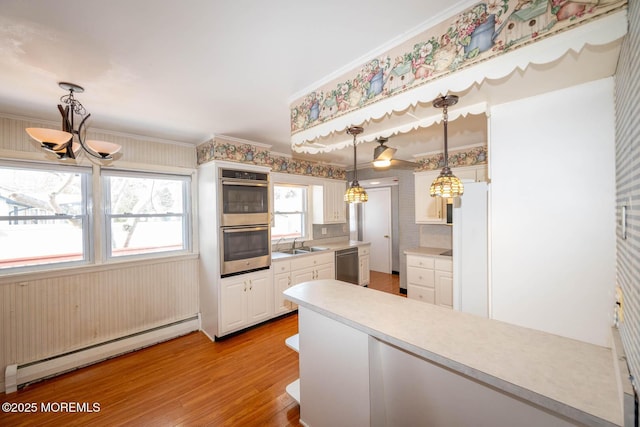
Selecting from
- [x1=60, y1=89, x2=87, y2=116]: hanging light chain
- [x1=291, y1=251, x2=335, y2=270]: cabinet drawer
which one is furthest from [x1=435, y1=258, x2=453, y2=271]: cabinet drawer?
[x1=60, y1=89, x2=87, y2=116]: hanging light chain

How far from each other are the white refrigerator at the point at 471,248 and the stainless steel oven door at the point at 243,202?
2317 millimetres

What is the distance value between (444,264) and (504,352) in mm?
2667

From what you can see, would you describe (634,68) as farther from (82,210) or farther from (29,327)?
(29,327)

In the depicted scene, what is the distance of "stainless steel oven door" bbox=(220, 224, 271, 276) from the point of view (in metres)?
3.02

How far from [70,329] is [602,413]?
3881 mm

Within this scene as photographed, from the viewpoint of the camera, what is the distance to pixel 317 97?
5.72 ft

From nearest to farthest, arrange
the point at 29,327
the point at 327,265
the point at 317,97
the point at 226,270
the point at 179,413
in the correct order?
1. the point at 317,97
2. the point at 179,413
3. the point at 29,327
4. the point at 226,270
5. the point at 327,265

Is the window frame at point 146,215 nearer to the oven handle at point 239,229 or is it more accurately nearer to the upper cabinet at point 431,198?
the oven handle at point 239,229

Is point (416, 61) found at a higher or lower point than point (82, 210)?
higher

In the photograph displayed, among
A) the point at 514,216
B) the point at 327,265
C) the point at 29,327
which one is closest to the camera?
the point at 514,216

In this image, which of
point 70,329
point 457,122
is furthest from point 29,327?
point 457,122

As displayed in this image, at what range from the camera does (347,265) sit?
14.7 feet

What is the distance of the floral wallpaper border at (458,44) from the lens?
0.83 m

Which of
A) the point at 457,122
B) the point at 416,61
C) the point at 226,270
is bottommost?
the point at 226,270
